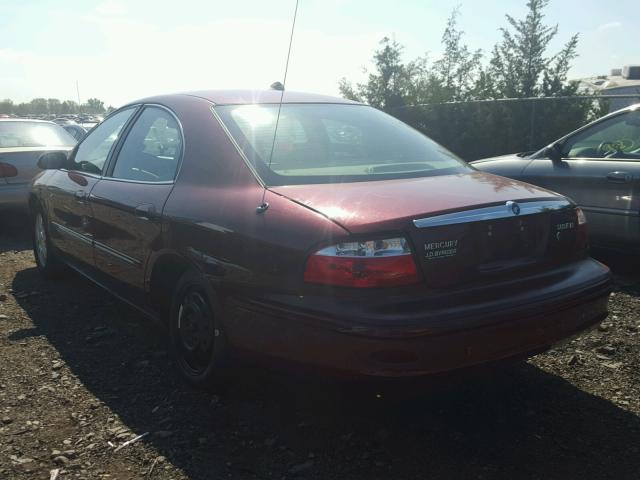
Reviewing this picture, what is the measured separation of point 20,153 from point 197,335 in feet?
19.4

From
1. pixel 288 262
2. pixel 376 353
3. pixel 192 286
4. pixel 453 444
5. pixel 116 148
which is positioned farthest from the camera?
pixel 116 148

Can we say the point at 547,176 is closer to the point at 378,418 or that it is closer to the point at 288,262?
the point at 378,418

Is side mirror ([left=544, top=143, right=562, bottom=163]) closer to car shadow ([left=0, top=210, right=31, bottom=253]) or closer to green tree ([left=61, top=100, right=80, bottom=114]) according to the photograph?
car shadow ([left=0, top=210, right=31, bottom=253])

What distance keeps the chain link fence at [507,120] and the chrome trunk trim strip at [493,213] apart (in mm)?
8280

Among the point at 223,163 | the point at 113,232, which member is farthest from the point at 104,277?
the point at 223,163

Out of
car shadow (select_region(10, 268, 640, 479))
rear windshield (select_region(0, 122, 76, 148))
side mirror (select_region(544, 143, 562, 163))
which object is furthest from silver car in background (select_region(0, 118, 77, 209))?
side mirror (select_region(544, 143, 562, 163))

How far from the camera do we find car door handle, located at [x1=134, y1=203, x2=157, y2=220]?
3.49m

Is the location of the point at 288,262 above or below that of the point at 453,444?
above

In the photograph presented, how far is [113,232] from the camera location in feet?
13.1

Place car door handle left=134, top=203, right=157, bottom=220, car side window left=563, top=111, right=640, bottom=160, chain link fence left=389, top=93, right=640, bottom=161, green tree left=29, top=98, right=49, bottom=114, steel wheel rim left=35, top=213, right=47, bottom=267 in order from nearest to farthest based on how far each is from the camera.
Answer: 1. car door handle left=134, top=203, right=157, bottom=220
2. car side window left=563, top=111, right=640, bottom=160
3. steel wheel rim left=35, top=213, right=47, bottom=267
4. chain link fence left=389, top=93, right=640, bottom=161
5. green tree left=29, top=98, right=49, bottom=114

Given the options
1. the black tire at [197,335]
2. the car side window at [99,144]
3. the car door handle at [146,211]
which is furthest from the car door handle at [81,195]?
the black tire at [197,335]

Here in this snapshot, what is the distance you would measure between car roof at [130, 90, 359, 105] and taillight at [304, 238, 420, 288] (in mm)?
1458

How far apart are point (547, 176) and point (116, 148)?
12.1 feet

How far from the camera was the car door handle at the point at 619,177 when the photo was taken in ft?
16.5
